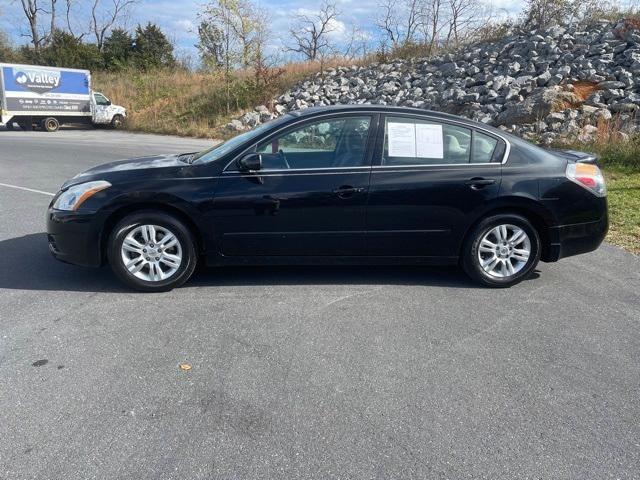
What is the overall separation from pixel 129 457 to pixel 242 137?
319 cm

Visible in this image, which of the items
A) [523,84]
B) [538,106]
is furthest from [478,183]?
[523,84]

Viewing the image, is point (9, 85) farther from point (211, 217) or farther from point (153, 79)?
point (211, 217)

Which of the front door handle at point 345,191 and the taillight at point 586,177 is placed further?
the taillight at point 586,177

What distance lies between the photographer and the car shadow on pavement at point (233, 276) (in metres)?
4.84

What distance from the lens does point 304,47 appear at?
38.5 m

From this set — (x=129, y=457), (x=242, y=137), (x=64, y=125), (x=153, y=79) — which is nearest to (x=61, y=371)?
(x=129, y=457)

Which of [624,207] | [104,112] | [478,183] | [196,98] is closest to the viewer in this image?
[478,183]

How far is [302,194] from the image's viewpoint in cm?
462

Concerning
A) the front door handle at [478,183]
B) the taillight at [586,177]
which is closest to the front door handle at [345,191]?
the front door handle at [478,183]

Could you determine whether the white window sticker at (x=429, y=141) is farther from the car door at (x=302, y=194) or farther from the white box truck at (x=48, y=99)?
the white box truck at (x=48, y=99)

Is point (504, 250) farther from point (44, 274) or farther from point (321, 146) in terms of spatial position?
point (44, 274)

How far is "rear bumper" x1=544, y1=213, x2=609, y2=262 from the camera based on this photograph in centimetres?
495

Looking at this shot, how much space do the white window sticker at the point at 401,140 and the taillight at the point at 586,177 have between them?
4.94 ft

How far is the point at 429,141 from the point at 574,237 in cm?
166
